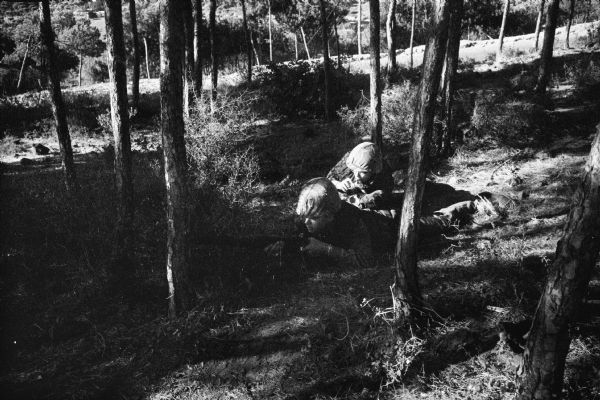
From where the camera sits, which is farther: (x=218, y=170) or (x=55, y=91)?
(x=218, y=170)

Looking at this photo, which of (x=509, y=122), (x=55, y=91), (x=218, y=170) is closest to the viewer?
(x=55, y=91)

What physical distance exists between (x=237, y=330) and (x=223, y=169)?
5670mm

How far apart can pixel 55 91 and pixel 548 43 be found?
15734 mm

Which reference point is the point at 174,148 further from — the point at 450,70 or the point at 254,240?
the point at 450,70

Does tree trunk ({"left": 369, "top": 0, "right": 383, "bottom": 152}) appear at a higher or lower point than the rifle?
higher

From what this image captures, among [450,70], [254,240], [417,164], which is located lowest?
[254,240]

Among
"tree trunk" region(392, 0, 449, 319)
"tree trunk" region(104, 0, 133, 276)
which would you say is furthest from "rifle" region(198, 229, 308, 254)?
"tree trunk" region(392, 0, 449, 319)

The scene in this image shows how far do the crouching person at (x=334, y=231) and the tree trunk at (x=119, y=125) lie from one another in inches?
104

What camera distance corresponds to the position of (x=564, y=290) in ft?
10.6

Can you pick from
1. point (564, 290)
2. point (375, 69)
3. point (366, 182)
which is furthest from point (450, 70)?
point (564, 290)

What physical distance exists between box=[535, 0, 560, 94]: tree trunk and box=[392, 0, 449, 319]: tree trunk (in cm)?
1344

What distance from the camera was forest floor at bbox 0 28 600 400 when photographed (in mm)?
4645

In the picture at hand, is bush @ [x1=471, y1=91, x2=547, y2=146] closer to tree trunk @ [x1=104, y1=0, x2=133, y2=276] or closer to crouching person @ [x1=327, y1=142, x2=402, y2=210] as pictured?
crouching person @ [x1=327, y1=142, x2=402, y2=210]

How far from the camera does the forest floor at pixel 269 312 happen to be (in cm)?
464
